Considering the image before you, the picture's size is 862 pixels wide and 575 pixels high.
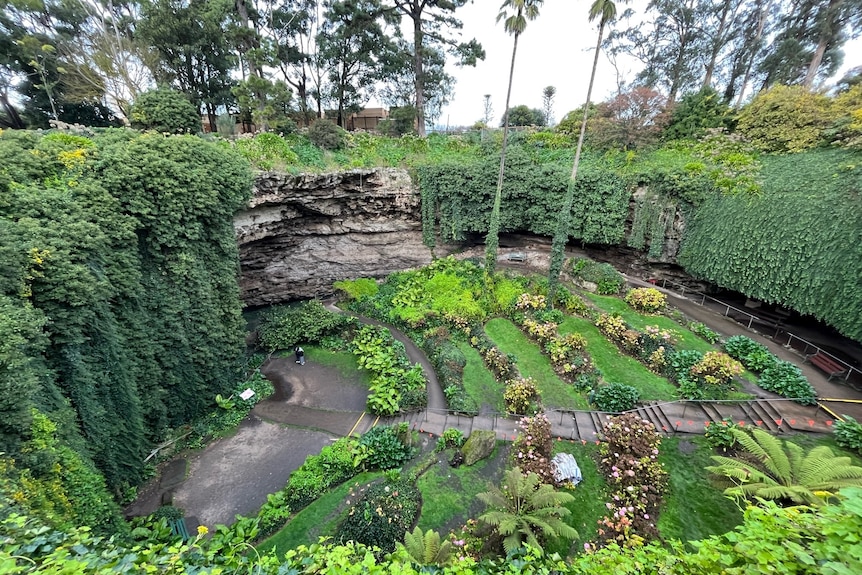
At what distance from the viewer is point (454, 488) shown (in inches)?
448

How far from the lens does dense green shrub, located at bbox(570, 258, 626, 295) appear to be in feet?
66.4

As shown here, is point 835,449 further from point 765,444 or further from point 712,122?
point 712,122

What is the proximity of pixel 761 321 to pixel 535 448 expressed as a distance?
563 inches

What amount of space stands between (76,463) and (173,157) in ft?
33.6

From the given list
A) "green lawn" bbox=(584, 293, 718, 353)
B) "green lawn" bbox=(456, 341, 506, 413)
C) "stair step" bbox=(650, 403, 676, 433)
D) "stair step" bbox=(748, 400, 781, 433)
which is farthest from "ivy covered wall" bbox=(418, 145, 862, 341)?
"green lawn" bbox=(456, 341, 506, 413)

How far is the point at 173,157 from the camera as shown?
41.9 ft

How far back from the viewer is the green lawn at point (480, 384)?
14.9 m

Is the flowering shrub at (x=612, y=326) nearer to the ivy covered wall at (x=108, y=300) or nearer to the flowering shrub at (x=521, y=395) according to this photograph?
the flowering shrub at (x=521, y=395)

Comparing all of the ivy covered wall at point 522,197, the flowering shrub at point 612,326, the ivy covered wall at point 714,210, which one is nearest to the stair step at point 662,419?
the flowering shrub at point 612,326

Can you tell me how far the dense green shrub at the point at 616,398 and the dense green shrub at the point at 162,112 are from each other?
22.4 m

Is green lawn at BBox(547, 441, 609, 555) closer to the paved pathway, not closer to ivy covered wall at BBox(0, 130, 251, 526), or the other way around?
the paved pathway

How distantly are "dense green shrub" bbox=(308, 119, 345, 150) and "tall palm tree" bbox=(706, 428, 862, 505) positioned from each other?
2585cm

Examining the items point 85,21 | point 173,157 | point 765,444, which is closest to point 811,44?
point 765,444

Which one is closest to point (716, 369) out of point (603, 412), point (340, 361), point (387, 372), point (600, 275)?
point (603, 412)
